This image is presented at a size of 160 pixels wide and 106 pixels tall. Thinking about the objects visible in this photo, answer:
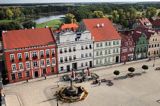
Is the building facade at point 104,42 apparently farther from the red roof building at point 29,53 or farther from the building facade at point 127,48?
the red roof building at point 29,53

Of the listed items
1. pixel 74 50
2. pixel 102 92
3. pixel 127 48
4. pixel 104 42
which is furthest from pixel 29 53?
pixel 127 48

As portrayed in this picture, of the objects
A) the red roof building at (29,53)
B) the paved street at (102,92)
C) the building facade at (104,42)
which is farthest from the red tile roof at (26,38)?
the building facade at (104,42)

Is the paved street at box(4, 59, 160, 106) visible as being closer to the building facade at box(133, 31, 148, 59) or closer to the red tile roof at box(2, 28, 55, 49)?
the red tile roof at box(2, 28, 55, 49)

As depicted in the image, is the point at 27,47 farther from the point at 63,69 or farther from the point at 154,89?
the point at 154,89

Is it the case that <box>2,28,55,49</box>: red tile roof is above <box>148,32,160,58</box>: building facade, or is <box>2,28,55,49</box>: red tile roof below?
above

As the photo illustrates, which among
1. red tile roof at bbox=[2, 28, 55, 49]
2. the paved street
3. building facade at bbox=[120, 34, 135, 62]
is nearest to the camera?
the paved street

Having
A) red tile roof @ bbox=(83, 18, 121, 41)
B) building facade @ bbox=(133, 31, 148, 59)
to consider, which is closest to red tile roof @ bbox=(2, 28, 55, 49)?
red tile roof @ bbox=(83, 18, 121, 41)

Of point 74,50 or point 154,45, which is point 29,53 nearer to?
point 74,50
